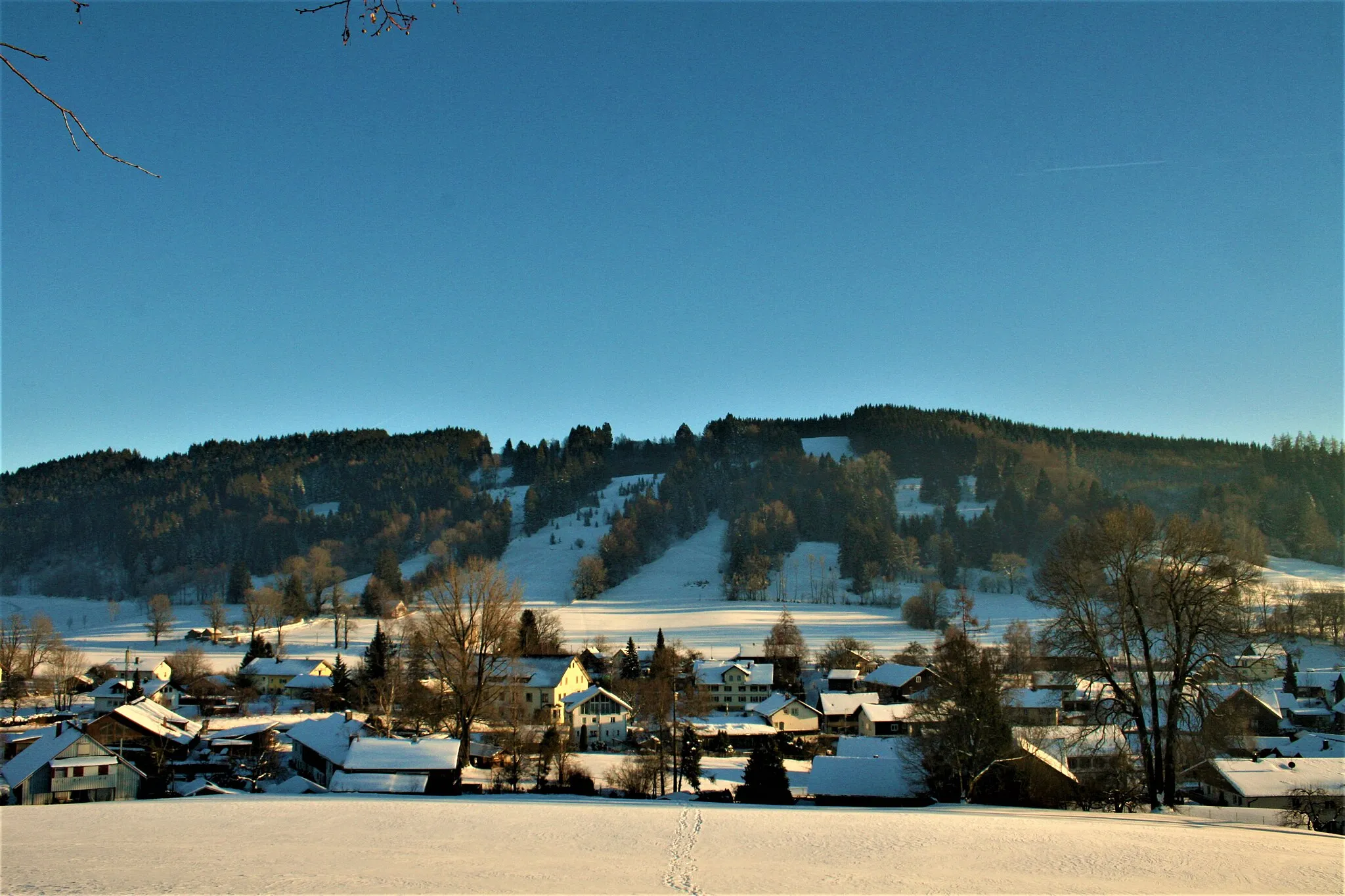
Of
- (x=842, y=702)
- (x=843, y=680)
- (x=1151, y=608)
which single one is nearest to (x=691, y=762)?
(x=1151, y=608)

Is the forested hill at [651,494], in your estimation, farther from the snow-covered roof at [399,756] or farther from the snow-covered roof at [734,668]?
the snow-covered roof at [399,756]

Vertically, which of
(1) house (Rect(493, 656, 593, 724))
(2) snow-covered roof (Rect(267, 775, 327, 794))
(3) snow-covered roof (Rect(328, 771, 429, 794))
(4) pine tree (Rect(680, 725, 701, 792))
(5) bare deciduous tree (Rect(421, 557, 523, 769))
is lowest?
(1) house (Rect(493, 656, 593, 724))

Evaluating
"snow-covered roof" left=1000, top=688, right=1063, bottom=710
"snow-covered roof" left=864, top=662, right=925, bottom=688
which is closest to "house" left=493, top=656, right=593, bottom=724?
"snow-covered roof" left=864, top=662, right=925, bottom=688

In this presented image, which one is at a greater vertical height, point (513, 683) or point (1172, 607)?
point (1172, 607)

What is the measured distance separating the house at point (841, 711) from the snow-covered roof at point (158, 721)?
1165 inches

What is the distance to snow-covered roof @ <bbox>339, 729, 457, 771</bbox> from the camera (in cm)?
2089

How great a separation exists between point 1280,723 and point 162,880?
46.8 meters

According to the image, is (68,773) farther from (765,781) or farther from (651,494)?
(651,494)

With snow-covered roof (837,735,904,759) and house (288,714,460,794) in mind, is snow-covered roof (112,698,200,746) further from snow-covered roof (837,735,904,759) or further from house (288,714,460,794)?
snow-covered roof (837,735,904,759)

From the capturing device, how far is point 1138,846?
34.3 ft

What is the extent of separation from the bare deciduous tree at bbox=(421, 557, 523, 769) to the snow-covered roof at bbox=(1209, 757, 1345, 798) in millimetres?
21943

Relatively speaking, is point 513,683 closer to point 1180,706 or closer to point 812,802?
point 812,802

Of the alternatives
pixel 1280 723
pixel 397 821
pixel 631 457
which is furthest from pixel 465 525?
pixel 397 821

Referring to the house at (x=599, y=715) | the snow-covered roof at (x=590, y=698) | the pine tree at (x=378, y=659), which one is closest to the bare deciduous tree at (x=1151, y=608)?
the house at (x=599, y=715)
